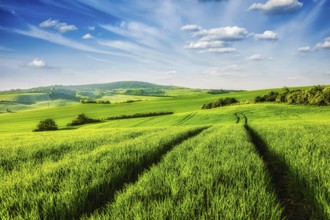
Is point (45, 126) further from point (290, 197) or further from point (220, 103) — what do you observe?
point (290, 197)

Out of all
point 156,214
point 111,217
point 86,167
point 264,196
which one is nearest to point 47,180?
point 86,167

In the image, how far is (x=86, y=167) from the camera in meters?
7.57

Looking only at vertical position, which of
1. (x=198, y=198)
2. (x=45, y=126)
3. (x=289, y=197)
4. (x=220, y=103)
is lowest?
(x=45, y=126)

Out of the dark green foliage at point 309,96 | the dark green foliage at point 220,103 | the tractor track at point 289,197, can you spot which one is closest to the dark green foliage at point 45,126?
the dark green foliage at point 220,103

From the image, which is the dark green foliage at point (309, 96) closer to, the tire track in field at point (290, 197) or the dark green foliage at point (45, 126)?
the tire track in field at point (290, 197)

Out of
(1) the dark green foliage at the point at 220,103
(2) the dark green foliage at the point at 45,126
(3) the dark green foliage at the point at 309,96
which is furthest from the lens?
(1) the dark green foliage at the point at 220,103

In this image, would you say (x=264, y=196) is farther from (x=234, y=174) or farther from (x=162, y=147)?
(x=162, y=147)

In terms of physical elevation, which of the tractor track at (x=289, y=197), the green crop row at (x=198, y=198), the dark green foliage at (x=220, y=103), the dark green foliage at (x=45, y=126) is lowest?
the dark green foliage at (x=45, y=126)

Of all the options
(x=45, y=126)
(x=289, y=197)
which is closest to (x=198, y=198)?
(x=289, y=197)

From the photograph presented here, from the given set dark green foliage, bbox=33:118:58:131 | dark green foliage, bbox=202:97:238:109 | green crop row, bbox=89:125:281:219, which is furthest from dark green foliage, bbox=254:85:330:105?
dark green foliage, bbox=33:118:58:131

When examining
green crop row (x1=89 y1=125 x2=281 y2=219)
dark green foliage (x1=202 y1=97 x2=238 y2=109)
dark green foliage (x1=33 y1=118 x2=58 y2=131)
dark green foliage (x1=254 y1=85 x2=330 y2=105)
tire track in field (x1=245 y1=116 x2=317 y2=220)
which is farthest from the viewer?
dark green foliage (x1=202 y1=97 x2=238 y2=109)

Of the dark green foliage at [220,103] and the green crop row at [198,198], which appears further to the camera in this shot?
the dark green foliage at [220,103]

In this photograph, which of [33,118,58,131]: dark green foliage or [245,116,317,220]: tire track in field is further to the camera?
[33,118,58,131]: dark green foliage

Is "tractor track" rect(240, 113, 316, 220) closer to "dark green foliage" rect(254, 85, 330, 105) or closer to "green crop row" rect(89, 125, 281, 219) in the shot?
"green crop row" rect(89, 125, 281, 219)
